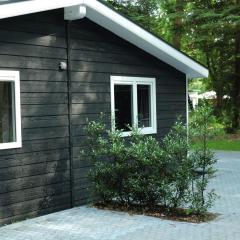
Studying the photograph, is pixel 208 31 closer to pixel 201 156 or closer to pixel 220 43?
pixel 220 43

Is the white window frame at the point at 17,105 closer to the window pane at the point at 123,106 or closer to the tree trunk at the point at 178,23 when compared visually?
the window pane at the point at 123,106

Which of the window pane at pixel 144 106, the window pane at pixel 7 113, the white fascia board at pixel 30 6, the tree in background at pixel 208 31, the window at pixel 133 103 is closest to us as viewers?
the white fascia board at pixel 30 6

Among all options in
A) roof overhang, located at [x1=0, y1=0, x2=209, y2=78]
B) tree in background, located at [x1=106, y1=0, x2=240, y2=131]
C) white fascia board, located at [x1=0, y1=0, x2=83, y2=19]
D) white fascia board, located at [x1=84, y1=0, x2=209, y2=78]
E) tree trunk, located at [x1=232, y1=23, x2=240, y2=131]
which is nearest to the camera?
white fascia board, located at [x1=0, y1=0, x2=83, y2=19]

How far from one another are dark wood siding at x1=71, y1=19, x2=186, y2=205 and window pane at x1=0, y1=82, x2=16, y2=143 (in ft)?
4.56

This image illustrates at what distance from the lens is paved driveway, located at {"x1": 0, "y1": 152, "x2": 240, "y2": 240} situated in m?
6.83

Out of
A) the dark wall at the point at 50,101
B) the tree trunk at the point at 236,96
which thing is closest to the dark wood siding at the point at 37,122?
the dark wall at the point at 50,101

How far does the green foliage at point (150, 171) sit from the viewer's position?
26.3ft

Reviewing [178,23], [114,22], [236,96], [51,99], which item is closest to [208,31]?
[178,23]

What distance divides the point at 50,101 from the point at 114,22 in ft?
6.77

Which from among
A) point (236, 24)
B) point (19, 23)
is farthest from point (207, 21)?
point (19, 23)

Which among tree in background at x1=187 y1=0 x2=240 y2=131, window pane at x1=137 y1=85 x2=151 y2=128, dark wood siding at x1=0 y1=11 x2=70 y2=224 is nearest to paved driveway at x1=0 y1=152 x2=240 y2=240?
dark wood siding at x1=0 y1=11 x2=70 y2=224

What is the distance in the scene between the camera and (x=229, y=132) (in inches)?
1059

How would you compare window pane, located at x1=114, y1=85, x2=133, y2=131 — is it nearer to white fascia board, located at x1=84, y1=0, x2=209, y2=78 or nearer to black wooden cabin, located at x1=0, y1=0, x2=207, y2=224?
black wooden cabin, located at x1=0, y1=0, x2=207, y2=224

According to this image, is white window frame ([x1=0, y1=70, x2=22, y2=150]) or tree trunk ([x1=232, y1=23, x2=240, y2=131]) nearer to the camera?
white window frame ([x1=0, y1=70, x2=22, y2=150])
